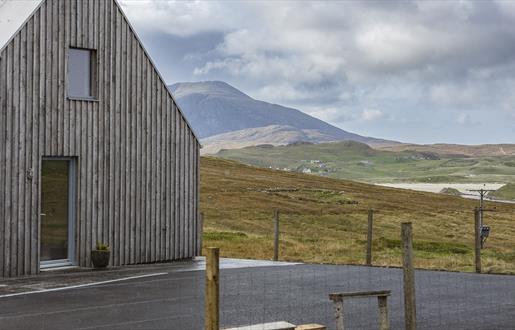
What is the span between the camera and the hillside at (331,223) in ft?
99.5

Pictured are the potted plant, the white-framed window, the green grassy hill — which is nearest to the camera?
the potted plant

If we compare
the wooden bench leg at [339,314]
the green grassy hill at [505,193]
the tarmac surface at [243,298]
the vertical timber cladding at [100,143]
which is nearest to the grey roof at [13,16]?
the vertical timber cladding at [100,143]

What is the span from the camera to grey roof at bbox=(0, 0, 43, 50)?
1852cm

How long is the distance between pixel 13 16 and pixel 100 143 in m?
3.95

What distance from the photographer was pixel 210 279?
8.02m

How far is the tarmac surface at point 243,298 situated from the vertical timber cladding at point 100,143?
3.68 feet

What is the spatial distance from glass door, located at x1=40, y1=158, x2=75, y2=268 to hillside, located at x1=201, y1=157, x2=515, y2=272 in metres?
8.68

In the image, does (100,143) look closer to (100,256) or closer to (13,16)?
(100,256)

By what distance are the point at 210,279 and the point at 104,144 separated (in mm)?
13341

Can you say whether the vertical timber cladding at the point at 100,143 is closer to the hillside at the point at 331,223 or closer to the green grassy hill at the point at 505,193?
the hillside at the point at 331,223

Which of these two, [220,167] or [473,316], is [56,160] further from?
[220,167]

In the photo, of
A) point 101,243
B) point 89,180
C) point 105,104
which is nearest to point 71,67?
point 105,104

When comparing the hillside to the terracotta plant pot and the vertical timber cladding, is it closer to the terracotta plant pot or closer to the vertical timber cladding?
the vertical timber cladding

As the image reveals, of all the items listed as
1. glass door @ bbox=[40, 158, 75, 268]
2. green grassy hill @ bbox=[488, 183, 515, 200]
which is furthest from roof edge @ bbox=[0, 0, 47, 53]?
green grassy hill @ bbox=[488, 183, 515, 200]
